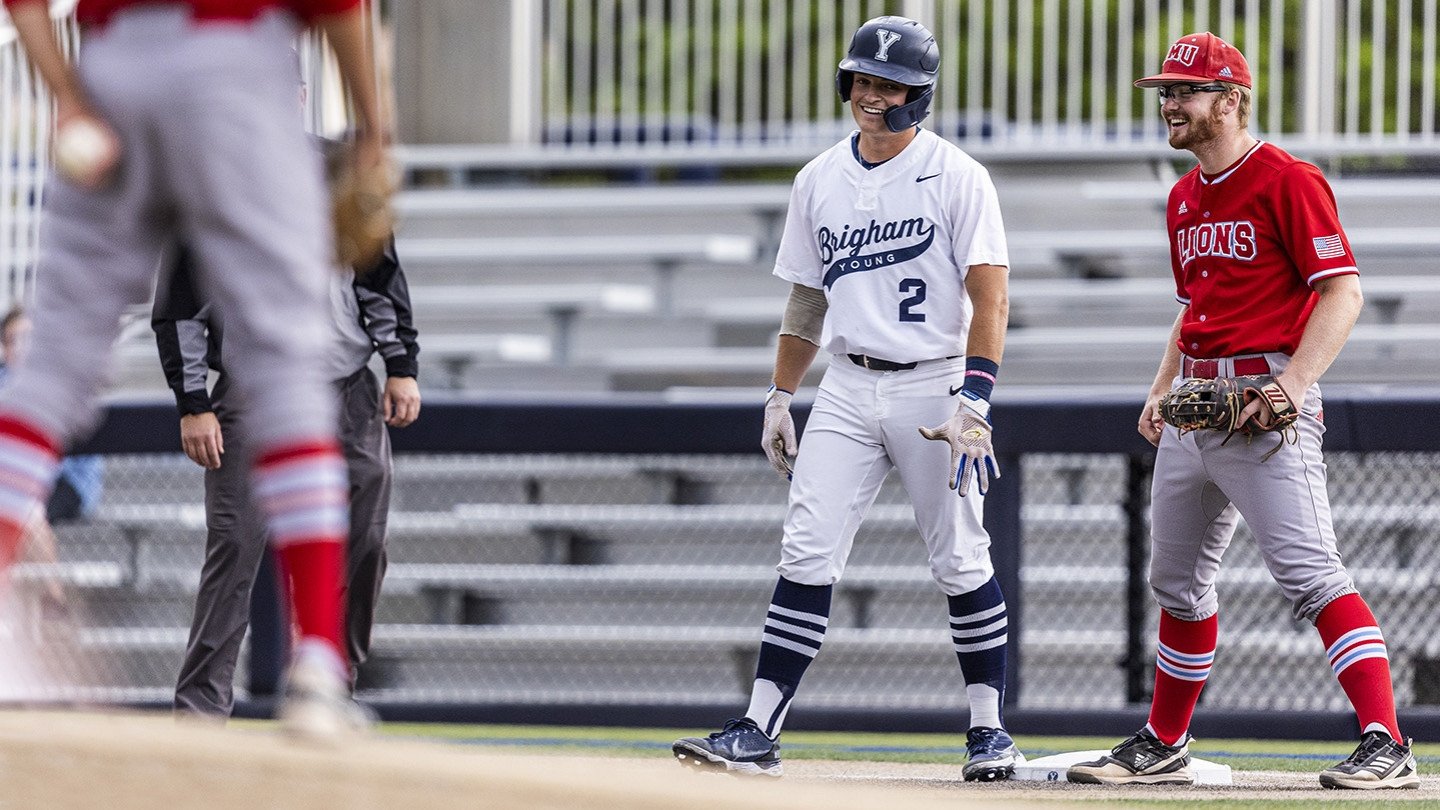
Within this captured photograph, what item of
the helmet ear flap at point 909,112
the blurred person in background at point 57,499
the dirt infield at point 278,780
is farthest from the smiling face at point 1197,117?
the blurred person in background at point 57,499

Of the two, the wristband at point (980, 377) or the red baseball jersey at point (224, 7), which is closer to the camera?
the red baseball jersey at point (224, 7)

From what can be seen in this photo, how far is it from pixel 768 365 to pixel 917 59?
515cm

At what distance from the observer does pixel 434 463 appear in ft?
31.1

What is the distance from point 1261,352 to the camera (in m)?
4.59

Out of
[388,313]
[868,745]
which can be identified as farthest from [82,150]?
[868,745]

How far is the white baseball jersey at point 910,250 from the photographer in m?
4.71

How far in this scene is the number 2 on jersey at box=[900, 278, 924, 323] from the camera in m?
4.72

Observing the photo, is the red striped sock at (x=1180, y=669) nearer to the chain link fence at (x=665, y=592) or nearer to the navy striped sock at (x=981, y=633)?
the navy striped sock at (x=981, y=633)

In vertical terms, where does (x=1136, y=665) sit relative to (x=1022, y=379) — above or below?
below

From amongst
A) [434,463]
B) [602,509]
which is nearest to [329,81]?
[434,463]

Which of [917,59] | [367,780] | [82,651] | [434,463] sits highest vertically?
[917,59]

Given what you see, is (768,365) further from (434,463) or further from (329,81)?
(329,81)

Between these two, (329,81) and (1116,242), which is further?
(329,81)

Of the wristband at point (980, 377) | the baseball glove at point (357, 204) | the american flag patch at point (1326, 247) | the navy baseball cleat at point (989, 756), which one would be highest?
the baseball glove at point (357, 204)
